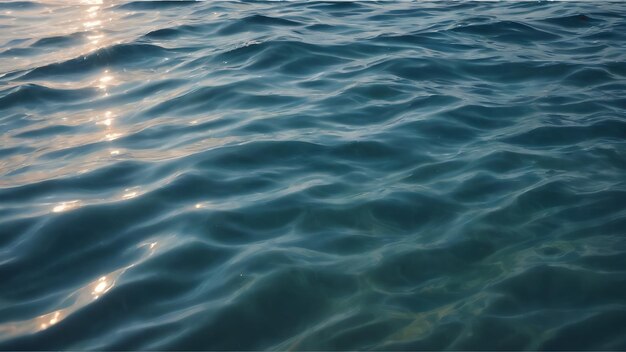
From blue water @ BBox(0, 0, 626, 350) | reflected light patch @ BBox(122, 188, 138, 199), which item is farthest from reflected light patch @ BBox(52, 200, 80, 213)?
reflected light patch @ BBox(122, 188, 138, 199)

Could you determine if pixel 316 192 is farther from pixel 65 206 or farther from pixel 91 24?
pixel 91 24

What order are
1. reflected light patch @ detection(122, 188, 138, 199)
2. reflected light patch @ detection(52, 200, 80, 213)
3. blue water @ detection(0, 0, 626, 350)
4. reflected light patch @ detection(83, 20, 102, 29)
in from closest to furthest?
blue water @ detection(0, 0, 626, 350), reflected light patch @ detection(52, 200, 80, 213), reflected light patch @ detection(122, 188, 138, 199), reflected light patch @ detection(83, 20, 102, 29)

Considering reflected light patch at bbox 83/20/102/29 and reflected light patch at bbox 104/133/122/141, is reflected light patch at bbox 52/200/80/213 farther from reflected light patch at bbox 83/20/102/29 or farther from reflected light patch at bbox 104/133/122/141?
reflected light patch at bbox 83/20/102/29

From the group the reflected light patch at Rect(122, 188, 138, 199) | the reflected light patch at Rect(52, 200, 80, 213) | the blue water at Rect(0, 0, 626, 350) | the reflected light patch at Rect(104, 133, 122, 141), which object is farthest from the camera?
the reflected light patch at Rect(104, 133, 122, 141)

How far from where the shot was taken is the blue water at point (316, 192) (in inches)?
132

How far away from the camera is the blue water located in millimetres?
3352

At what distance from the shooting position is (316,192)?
179 inches

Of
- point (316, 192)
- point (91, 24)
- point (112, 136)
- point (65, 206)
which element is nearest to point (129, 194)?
point (65, 206)

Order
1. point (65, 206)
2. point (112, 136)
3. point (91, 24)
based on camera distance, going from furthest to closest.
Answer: point (91, 24) → point (112, 136) → point (65, 206)

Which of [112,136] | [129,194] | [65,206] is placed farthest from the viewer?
[112,136]

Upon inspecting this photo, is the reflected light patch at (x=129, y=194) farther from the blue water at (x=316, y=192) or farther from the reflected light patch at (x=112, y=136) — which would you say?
the reflected light patch at (x=112, y=136)

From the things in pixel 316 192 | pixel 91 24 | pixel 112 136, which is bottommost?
pixel 316 192

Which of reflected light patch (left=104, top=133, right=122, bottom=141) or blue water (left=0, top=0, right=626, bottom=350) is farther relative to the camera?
reflected light patch (left=104, top=133, right=122, bottom=141)

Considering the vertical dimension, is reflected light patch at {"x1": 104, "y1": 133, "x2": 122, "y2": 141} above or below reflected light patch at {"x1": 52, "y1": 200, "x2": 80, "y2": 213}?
above
